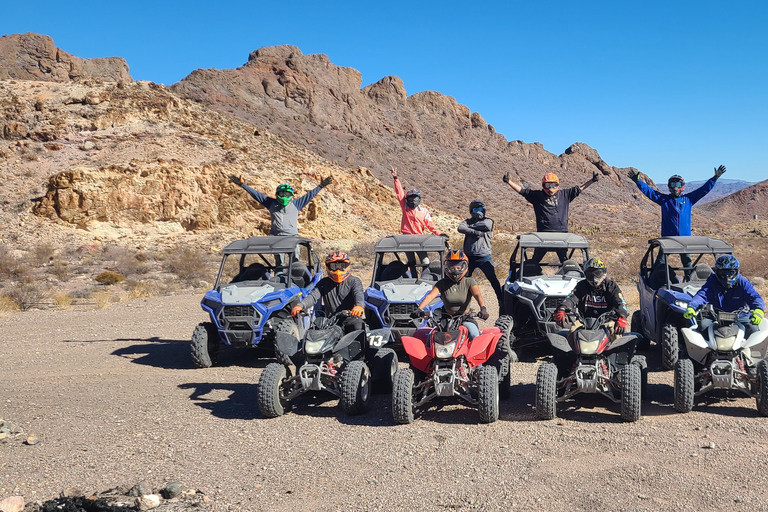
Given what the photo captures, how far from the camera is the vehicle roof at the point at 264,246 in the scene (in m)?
9.81

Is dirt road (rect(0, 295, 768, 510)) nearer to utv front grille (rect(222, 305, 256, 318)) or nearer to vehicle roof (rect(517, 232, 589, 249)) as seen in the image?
utv front grille (rect(222, 305, 256, 318))

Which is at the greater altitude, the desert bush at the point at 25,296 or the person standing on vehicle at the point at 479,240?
the person standing on vehicle at the point at 479,240

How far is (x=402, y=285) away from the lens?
9.34 meters

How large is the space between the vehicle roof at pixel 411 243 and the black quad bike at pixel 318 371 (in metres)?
3.06

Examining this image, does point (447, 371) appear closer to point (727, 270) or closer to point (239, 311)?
point (727, 270)

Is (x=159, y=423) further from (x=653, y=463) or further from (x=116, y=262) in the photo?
(x=116, y=262)

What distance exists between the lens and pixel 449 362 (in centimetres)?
625

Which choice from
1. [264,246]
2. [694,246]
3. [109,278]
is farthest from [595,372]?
[109,278]

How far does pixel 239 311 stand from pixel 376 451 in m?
3.95

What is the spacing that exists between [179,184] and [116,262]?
6.95 metres

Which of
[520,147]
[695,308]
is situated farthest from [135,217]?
[520,147]

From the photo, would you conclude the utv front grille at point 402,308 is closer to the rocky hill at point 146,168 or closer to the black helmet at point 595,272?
the black helmet at point 595,272

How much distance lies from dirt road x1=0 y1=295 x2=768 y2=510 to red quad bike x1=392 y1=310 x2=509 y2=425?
0.80 ft

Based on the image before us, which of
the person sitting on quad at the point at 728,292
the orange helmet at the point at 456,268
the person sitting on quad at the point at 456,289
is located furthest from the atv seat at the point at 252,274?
the person sitting on quad at the point at 728,292
